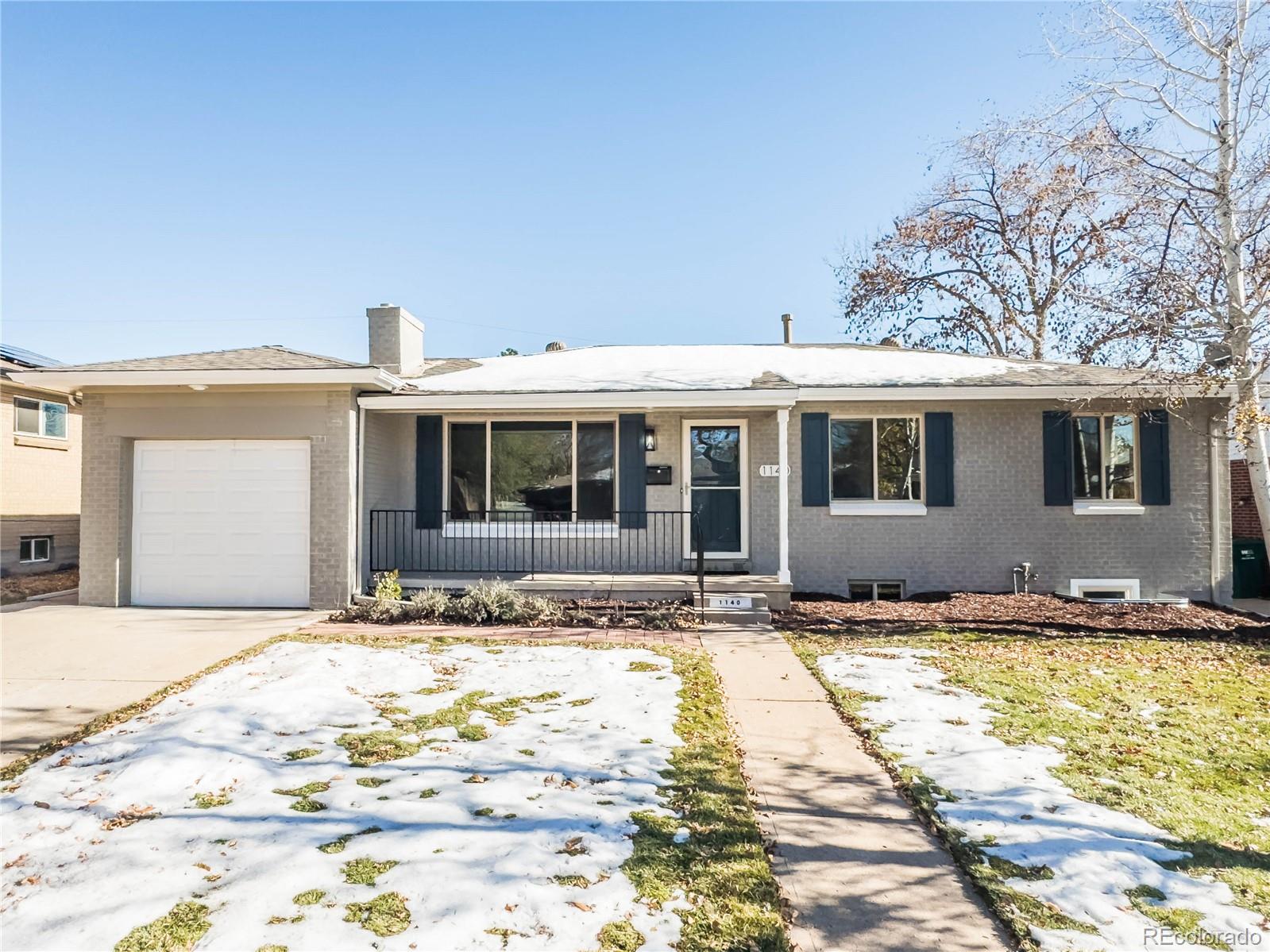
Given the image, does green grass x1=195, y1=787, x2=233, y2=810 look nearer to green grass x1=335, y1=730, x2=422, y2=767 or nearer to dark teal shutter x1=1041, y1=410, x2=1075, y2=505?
green grass x1=335, y1=730, x2=422, y2=767

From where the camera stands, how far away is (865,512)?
32.5ft

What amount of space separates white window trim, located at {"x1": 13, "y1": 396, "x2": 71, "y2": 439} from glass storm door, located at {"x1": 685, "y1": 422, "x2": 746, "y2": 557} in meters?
11.8

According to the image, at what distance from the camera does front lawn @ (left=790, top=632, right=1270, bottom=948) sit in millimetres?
2607

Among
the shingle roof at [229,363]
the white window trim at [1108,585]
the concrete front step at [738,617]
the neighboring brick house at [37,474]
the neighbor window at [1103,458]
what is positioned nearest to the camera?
the concrete front step at [738,617]

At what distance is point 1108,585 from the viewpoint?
9.73 metres

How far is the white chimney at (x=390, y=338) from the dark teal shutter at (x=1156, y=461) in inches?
455

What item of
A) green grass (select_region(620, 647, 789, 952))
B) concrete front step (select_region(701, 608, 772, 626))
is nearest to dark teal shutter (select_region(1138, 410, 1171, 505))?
concrete front step (select_region(701, 608, 772, 626))

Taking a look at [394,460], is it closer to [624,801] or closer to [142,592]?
[142,592]

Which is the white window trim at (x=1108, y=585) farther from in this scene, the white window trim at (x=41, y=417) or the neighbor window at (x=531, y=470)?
the white window trim at (x=41, y=417)

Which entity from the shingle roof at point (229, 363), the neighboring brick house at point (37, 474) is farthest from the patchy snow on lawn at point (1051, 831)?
the neighboring brick house at point (37, 474)

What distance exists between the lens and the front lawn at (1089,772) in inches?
103

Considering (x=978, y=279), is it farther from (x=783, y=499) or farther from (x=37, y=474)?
(x=37, y=474)

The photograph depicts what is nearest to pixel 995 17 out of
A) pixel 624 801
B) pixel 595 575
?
pixel 595 575

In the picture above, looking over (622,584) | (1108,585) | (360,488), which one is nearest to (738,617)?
(622,584)
